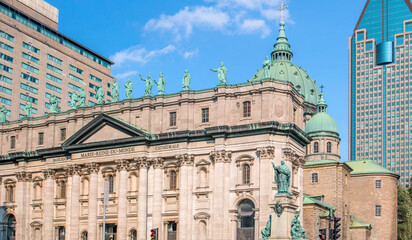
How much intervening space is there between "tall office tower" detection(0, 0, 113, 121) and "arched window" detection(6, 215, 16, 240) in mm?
33373

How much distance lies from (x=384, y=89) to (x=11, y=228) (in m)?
126

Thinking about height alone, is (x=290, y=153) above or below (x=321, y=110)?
below

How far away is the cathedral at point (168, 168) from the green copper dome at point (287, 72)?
31.8m

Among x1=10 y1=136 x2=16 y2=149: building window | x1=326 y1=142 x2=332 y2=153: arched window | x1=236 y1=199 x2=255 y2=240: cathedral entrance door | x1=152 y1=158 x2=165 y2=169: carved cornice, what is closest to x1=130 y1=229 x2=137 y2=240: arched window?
x1=152 y1=158 x2=165 y2=169: carved cornice

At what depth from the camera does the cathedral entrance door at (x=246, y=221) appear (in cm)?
6938

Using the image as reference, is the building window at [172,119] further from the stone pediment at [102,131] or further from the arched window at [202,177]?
the arched window at [202,177]

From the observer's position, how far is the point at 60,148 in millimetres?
82125

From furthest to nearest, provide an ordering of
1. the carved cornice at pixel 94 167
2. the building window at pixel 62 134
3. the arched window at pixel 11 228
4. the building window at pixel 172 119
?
the arched window at pixel 11 228, the building window at pixel 62 134, the carved cornice at pixel 94 167, the building window at pixel 172 119

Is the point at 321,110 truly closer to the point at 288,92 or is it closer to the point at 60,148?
the point at 288,92

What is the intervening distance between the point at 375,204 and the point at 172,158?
37998 millimetres

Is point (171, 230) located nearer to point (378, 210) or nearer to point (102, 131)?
point (102, 131)

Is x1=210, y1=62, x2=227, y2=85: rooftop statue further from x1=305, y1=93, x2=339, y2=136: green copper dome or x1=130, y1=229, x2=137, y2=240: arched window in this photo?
x1=305, y1=93, x2=339, y2=136: green copper dome

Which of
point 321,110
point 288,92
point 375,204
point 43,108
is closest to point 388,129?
point 321,110

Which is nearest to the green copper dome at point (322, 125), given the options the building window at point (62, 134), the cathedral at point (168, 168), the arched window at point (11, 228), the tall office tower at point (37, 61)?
the cathedral at point (168, 168)
